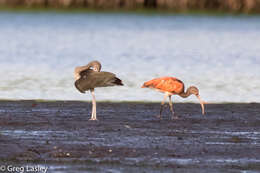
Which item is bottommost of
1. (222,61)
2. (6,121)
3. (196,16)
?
(196,16)

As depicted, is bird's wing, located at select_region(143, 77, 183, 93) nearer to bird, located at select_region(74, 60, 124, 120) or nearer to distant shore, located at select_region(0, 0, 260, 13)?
bird, located at select_region(74, 60, 124, 120)

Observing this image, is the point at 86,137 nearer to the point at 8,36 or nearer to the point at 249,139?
the point at 249,139

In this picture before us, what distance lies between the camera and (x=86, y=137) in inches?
516

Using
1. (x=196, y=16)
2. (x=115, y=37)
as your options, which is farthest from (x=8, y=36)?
(x=196, y=16)

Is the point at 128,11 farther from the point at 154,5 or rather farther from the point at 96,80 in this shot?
the point at 96,80

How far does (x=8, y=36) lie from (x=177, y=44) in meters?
10.4

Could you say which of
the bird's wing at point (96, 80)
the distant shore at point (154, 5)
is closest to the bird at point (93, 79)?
the bird's wing at point (96, 80)

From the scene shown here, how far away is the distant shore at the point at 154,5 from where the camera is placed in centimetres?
6631

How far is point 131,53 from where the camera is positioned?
1423 inches

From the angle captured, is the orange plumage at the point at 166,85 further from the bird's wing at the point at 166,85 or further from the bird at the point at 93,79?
the bird at the point at 93,79

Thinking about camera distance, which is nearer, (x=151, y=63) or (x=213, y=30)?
(x=151, y=63)

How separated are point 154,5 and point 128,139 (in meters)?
57.1

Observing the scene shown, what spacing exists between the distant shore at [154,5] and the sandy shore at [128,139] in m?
49.5

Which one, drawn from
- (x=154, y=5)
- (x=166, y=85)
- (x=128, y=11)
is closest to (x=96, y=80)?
(x=166, y=85)
